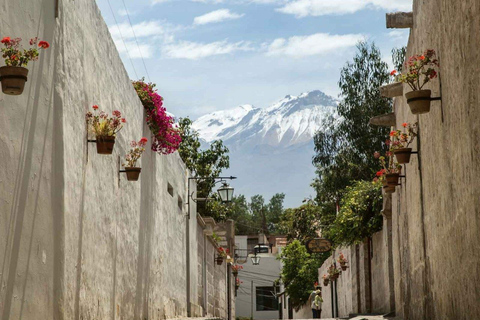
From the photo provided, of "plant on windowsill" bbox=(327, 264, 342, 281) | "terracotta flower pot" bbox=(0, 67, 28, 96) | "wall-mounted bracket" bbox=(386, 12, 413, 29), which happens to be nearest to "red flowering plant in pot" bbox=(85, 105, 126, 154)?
"terracotta flower pot" bbox=(0, 67, 28, 96)

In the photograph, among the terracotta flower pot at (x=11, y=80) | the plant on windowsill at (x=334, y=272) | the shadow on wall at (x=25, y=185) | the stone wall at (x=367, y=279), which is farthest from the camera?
the plant on windowsill at (x=334, y=272)

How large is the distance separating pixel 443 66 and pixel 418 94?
565mm

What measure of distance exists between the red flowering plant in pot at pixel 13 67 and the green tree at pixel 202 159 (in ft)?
89.1

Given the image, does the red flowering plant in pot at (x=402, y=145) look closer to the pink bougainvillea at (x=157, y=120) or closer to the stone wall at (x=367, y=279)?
the pink bougainvillea at (x=157, y=120)

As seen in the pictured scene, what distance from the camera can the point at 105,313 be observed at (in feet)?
35.3

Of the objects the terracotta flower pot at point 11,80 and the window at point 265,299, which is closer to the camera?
the terracotta flower pot at point 11,80

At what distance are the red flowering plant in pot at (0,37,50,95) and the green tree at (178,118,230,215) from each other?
89.1ft

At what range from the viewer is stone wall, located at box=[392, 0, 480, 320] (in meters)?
6.51

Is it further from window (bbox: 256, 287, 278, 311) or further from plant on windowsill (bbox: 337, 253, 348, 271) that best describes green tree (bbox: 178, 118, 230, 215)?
window (bbox: 256, 287, 278, 311)

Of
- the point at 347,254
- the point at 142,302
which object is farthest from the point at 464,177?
the point at 347,254

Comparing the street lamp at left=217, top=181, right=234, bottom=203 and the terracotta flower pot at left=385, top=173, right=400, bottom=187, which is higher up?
the street lamp at left=217, top=181, right=234, bottom=203

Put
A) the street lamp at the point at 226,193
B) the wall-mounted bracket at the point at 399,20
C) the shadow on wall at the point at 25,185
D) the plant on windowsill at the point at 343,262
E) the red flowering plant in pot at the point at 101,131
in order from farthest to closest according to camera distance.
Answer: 1. the plant on windowsill at the point at 343,262
2. the street lamp at the point at 226,193
3. the wall-mounted bracket at the point at 399,20
4. the red flowering plant in pot at the point at 101,131
5. the shadow on wall at the point at 25,185

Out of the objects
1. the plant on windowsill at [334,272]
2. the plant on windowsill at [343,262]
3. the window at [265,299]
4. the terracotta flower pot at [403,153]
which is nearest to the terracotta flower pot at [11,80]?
the terracotta flower pot at [403,153]

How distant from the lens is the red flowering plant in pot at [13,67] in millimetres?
6398
